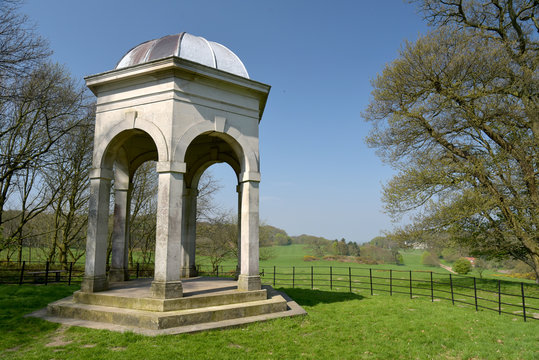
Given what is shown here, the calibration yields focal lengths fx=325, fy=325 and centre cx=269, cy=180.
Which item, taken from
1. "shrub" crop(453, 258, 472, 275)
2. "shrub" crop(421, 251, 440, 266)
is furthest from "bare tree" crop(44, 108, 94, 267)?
"shrub" crop(421, 251, 440, 266)

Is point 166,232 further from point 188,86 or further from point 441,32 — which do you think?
point 441,32

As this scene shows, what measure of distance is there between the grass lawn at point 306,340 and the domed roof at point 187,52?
653 cm

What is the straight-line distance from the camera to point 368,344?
6383 mm

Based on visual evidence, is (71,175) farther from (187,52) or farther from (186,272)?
(187,52)

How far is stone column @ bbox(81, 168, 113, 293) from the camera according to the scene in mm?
8055

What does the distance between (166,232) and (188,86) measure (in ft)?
11.7

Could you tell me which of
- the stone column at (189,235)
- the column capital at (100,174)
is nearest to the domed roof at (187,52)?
the column capital at (100,174)

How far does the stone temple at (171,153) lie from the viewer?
712 cm

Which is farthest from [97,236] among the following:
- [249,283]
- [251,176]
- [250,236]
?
[251,176]

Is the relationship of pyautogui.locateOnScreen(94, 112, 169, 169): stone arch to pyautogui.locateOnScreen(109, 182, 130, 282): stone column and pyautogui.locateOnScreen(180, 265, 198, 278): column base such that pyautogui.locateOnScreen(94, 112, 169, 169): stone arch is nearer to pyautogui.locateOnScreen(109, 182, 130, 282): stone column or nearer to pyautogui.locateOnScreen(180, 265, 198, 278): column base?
pyautogui.locateOnScreen(109, 182, 130, 282): stone column

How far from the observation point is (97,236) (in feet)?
26.9

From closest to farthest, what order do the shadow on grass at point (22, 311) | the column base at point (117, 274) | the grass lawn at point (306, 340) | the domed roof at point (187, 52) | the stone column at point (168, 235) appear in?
1. the grass lawn at point (306, 340)
2. the shadow on grass at point (22, 311)
3. the stone column at point (168, 235)
4. the domed roof at point (187, 52)
5. the column base at point (117, 274)

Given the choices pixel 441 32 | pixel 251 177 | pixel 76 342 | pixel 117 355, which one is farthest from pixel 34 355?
pixel 441 32

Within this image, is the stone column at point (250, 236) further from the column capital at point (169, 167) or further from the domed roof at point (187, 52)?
the domed roof at point (187, 52)
